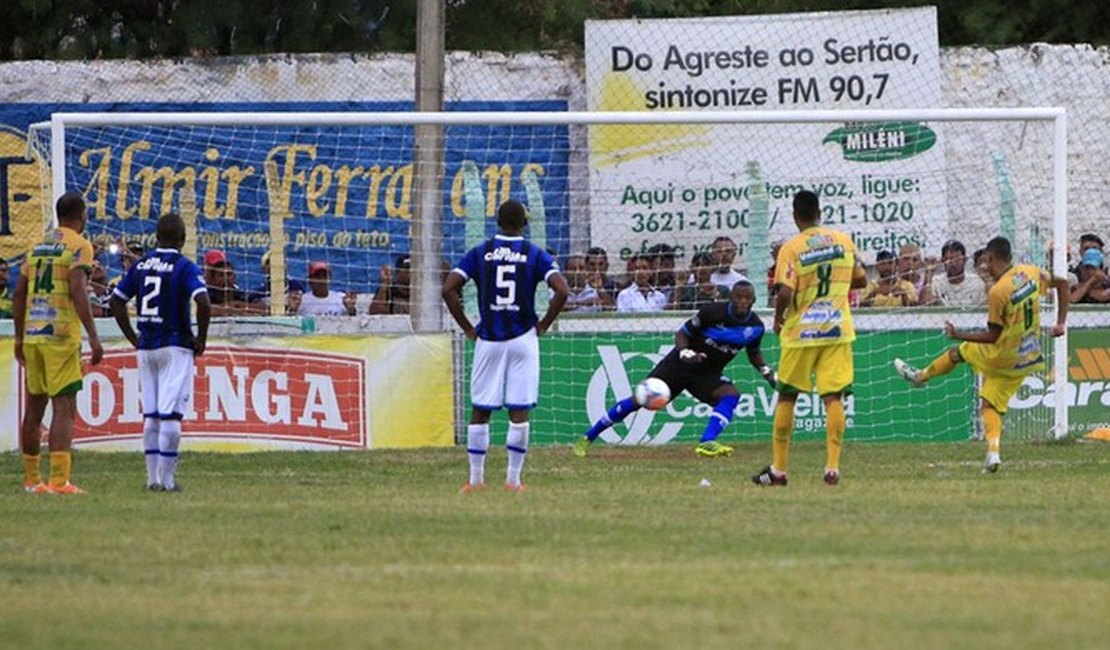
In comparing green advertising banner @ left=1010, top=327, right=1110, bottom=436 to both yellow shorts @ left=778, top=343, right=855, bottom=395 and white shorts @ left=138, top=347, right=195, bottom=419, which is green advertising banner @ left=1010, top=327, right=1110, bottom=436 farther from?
white shorts @ left=138, top=347, right=195, bottom=419

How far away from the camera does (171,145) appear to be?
24.8 m

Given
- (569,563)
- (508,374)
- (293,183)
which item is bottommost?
(569,563)

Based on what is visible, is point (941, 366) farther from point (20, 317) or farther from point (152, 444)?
point (20, 317)

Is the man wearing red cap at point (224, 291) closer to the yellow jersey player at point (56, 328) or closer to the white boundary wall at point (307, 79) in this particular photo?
the white boundary wall at point (307, 79)

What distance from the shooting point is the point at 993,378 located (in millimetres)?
18000

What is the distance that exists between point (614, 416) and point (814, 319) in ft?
15.7

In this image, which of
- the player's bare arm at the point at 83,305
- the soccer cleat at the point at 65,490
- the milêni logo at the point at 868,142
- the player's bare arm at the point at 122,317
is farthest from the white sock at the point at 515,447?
the milêni logo at the point at 868,142

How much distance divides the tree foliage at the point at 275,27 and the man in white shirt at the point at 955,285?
657cm

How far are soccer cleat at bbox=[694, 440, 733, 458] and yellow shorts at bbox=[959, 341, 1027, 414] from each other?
10.5 ft

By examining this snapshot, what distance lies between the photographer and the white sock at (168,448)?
16328mm

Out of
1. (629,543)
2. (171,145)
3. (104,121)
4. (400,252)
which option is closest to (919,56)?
(400,252)

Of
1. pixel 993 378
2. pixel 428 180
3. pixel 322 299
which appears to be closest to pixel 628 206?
pixel 428 180

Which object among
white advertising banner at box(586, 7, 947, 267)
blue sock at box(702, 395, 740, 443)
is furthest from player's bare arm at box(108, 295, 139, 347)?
white advertising banner at box(586, 7, 947, 267)

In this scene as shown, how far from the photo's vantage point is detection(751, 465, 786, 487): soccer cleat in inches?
642
